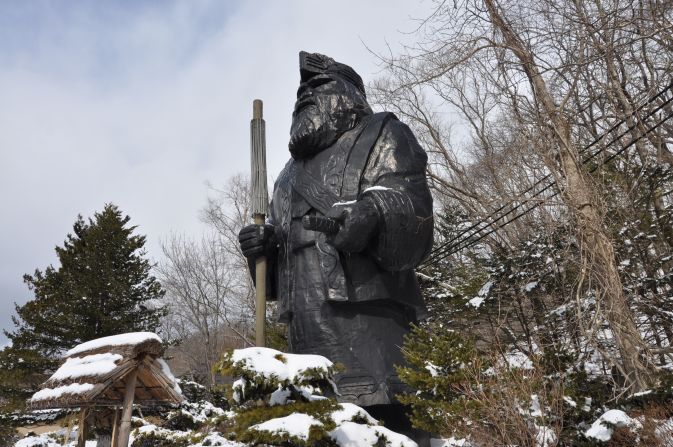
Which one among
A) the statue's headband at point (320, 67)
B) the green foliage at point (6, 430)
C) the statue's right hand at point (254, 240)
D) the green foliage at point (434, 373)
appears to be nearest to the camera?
the statue's right hand at point (254, 240)

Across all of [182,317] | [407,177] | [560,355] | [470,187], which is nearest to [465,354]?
[560,355]

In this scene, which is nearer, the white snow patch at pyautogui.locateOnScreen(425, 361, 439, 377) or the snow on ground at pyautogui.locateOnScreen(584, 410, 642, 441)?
the white snow patch at pyautogui.locateOnScreen(425, 361, 439, 377)

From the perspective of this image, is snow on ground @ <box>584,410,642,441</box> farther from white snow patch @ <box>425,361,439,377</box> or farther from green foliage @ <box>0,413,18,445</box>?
green foliage @ <box>0,413,18,445</box>

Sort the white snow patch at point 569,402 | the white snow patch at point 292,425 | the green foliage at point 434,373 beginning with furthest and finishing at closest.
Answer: the white snow patch at point 569,402 < the green foliage at point 434,373 < the white snow patch at point 292,425

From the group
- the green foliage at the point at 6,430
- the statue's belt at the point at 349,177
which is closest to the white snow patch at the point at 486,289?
the statue's belt at the point at 349,177

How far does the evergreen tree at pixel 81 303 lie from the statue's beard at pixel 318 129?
53.1ft

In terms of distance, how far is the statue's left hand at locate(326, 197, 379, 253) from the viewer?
3391mm

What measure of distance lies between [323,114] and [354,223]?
3.99ft

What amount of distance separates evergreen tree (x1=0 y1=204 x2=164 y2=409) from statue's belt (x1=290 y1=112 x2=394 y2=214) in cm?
1627

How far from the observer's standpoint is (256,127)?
3.78 m

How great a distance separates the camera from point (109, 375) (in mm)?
4605

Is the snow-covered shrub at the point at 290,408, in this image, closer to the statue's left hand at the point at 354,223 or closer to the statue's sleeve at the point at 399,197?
the statue's left hand at the point at 354,223

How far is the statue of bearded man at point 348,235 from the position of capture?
11.5 feet

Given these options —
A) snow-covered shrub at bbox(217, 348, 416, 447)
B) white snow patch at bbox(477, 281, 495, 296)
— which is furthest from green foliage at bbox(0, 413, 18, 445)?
snow-covered shrub at bbox(217, 348, 416, 447)
